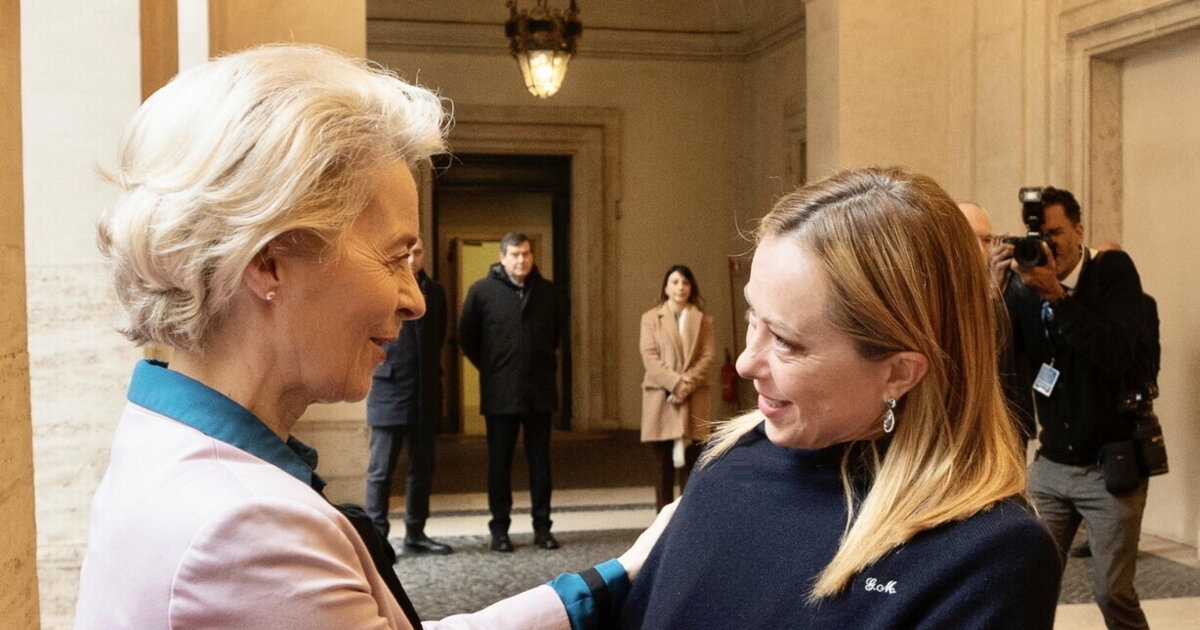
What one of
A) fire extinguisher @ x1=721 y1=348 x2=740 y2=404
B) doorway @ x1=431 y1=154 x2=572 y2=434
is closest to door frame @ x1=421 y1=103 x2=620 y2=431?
doorway @ x1=431 y1=154 x2=572 y2=434

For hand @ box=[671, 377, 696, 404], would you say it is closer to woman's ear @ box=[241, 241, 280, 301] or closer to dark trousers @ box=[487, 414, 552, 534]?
dark trousers @ box=[487, 414, 552, 534]

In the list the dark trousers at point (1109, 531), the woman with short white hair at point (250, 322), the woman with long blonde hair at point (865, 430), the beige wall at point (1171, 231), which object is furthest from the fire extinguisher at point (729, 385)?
the woman with short white hair at point (250, 322)

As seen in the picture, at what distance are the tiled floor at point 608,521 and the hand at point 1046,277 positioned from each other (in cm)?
176

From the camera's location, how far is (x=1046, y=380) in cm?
489

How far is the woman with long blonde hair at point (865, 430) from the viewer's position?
161 cm

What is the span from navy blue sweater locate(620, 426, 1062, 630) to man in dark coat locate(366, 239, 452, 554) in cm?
549

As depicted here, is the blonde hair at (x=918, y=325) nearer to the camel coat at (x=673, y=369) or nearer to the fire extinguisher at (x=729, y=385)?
the camel coat at (x=673, y=369)

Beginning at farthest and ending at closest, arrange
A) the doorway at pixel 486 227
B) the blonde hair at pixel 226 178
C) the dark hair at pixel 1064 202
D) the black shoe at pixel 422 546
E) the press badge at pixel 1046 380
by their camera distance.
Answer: the doorway at pixel 486 227 → the black shoe at pixel 422 546 → the dark hair at pixel 1064 202 → the press badge at pixel 1046 380 → the blonde hair at pixel 226 178

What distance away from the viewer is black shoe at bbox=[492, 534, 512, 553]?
7816mm

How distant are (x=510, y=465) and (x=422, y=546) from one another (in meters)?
0.72

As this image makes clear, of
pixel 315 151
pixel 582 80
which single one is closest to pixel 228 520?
pixel 315 151

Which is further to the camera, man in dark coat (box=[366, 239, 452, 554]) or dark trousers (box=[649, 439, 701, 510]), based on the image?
dark trousers (box=[649, 439, 701, 510])

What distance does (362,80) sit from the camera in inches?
59.0

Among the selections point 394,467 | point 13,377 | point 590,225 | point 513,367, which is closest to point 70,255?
point 13,377
